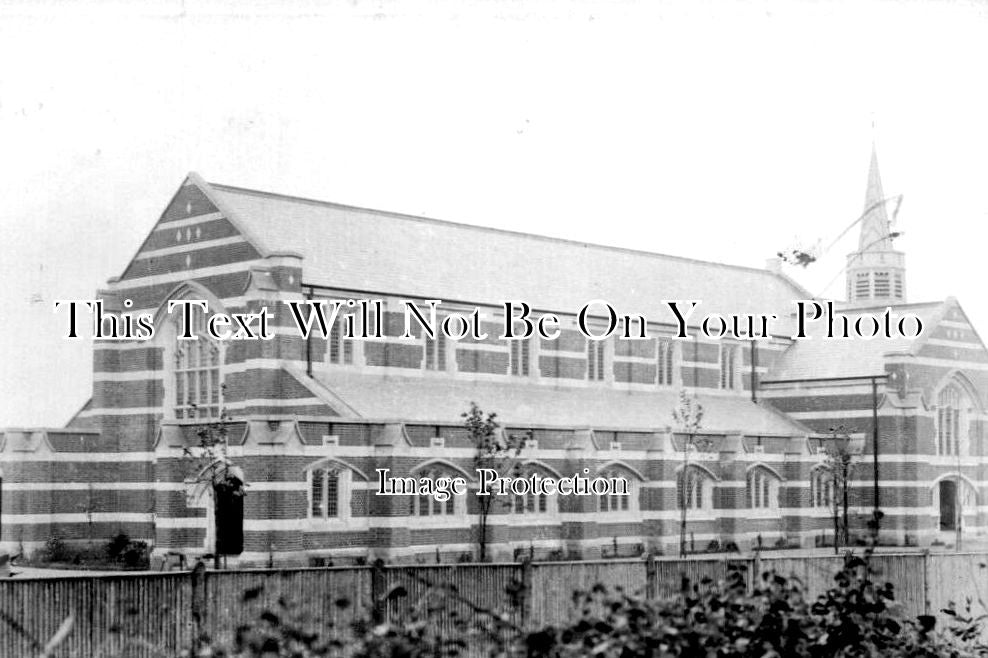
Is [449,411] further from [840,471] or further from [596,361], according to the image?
[840,471]

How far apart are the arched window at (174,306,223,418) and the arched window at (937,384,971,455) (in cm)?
2883

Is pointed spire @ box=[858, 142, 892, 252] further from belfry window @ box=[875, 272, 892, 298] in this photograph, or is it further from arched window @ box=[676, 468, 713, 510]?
arched window @ box=[676, 468, 713, 510]

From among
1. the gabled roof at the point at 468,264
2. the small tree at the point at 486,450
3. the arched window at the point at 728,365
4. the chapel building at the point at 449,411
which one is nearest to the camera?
the chapel building at the point at 449,411

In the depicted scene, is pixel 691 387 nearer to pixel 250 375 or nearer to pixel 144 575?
pixel 250 375

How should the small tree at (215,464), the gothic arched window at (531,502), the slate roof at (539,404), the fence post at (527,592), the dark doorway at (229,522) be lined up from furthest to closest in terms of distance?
1. the gothic arched window at (531,502)
2. the slate roof at (539,404)
3. the dark doorway at (229,522)
4. the small tree at (215,464)
5. the fence post at (527,592)

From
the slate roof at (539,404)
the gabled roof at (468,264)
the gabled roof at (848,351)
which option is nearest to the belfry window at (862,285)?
the gabled roof at (848,351)

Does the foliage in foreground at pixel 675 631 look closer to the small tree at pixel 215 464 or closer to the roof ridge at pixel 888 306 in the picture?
the small tree at pixel 215 464

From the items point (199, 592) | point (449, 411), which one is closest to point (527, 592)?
point (199, 592)

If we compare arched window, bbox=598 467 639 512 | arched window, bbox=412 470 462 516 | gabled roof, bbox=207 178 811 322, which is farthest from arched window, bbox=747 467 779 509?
arched window, bbox=412 470 462 516

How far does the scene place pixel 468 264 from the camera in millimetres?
51625

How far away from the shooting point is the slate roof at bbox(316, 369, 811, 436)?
44.7 m

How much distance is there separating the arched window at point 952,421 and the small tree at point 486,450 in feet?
69.0

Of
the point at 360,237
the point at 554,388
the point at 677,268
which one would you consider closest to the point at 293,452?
the point at 360,237

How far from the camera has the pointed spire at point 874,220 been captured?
226 feet
